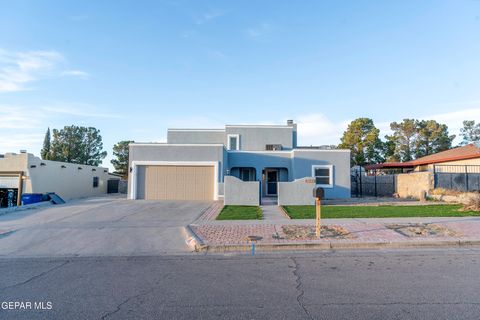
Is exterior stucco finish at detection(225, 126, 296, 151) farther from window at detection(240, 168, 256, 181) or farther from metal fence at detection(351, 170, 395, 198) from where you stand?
metal fence at detection(351, 170, 395, 198)

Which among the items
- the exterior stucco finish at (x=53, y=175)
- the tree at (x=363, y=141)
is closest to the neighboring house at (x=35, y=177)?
the exterior stucco finish at (x=53, y=175)

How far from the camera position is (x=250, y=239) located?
8.30 m

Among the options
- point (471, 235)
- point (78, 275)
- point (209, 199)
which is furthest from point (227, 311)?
point (209, 199)

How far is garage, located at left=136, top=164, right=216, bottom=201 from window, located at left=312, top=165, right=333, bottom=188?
23.2 ft

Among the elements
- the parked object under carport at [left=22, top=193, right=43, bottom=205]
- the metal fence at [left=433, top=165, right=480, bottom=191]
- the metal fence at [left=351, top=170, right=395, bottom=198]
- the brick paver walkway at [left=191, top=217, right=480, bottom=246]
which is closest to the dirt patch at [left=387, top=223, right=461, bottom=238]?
the brick paver walkway at [left=191, top=217, right=480, bottom=246]

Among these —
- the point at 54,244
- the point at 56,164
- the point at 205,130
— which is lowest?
the point at 54,244

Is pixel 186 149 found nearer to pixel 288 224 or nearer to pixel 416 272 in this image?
pixel 288 224

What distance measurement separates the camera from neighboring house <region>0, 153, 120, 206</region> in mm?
22266

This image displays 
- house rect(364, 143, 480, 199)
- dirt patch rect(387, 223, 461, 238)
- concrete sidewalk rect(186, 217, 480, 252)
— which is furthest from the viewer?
house rect(364, 143, 480, 199)

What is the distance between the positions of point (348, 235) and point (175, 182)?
13.7 m

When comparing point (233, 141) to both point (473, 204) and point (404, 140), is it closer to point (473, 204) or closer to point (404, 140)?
point (473, 204)

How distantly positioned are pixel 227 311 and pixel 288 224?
21.7ft

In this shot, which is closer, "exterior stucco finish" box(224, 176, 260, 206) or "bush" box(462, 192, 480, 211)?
"bush" box(462, 192, 480, 211)

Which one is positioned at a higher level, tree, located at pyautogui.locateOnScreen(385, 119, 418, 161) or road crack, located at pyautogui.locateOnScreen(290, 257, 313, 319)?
tree, located at pyautogui.locateOnScreen(385, 119, 418, 161)
